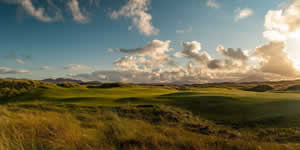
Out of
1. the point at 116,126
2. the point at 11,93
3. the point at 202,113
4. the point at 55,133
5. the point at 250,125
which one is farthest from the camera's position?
the point at 11,93

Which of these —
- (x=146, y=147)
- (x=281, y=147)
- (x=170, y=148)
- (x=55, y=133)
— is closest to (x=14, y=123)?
(x=55, y=133)

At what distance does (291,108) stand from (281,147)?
17.0m

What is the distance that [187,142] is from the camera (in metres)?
3.47

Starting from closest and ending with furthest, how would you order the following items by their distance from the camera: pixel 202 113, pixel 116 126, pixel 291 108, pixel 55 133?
1. pixel 55 133
2. pixel 116 126
3. pixel 291 108
4. pixel 202 113

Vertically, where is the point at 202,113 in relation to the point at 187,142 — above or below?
below

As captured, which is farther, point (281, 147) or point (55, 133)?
point (55, 133)

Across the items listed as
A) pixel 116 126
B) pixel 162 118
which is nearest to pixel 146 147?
pixel 116 126

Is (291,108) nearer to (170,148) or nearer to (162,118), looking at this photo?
(162,118)

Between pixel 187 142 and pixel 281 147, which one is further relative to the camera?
pixel 187 142

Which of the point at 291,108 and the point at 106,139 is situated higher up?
the point at 106,139

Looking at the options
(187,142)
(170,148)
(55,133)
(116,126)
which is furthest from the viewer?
(116,126)

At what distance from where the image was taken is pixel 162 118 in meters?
14.0

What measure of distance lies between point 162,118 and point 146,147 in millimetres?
11007

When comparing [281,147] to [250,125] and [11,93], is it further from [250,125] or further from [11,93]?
[11,93]
